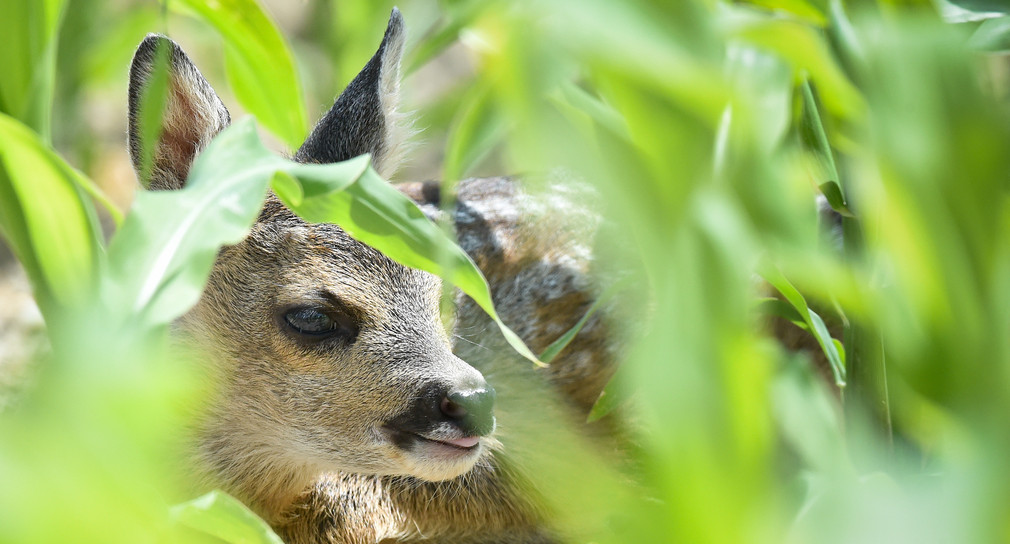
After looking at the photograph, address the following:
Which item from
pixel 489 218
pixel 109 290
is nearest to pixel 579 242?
pixel 489 218

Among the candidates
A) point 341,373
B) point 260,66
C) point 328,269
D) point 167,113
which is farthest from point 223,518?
point 260,66

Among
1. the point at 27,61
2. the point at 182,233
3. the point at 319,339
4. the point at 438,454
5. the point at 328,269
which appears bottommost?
the point at 438,454

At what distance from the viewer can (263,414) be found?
2.13 meters

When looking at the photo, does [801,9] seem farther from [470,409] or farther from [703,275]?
[470,409]

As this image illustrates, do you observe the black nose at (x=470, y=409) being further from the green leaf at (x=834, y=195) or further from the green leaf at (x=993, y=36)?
the green leaf at (x=993, y=36)

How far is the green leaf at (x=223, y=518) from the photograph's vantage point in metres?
1.13

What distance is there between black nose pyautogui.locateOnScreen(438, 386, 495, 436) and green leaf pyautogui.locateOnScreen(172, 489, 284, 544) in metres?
0.66

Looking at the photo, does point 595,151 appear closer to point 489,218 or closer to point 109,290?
point 109,290

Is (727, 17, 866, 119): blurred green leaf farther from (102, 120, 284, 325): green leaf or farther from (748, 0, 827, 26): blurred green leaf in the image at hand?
(102, 120, 284, 325): green leaf

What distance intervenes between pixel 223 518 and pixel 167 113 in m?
1.24

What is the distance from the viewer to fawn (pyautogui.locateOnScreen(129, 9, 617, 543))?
6.29 ft

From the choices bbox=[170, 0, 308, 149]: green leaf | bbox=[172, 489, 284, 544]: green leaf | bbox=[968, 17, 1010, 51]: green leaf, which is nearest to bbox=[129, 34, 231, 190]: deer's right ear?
bbox=[170, 0, 308, 149]: green leaf

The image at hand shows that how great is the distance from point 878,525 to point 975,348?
0.17 meters

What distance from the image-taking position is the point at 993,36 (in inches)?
62.1
